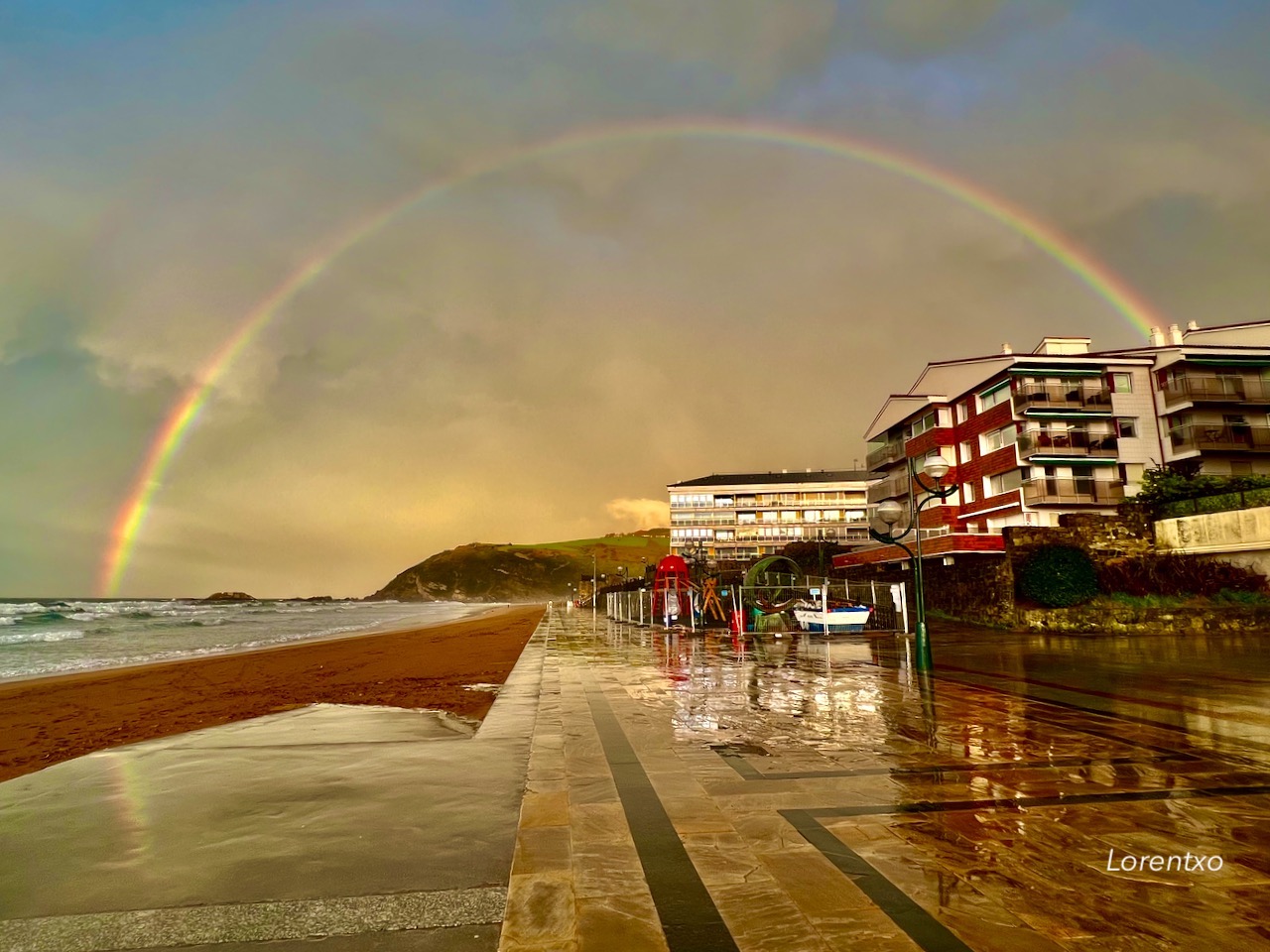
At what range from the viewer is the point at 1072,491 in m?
40.0

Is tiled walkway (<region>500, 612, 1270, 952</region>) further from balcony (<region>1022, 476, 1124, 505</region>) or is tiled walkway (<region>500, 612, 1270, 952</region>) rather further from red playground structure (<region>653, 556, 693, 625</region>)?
balcony (<region>1022, 476, 1124, 505</region>)

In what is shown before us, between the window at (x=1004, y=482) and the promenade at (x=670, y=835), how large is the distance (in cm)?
3509

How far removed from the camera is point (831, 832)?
4.46 m

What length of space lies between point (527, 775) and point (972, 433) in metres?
46.0

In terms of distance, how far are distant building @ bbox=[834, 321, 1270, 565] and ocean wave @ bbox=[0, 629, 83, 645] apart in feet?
179

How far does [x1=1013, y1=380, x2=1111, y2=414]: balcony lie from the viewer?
134 ft

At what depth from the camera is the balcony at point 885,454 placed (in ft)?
176

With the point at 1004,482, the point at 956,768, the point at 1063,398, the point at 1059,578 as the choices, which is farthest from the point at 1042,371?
the point at 956,768

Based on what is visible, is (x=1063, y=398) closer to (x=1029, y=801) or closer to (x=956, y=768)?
(x=956, y=768)

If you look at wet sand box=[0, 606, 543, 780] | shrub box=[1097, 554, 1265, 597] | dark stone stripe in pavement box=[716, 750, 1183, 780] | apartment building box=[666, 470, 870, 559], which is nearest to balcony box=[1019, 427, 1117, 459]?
shrub box=[1097, 554, 1265, 597]

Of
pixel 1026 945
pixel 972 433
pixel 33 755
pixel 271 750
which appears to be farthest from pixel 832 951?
pixel 972 433

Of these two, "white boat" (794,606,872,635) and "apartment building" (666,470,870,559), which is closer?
"white boat" (794,606,872,635)

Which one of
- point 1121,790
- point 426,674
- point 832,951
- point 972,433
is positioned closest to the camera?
point 832,951

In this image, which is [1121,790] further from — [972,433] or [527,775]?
[972,433]
